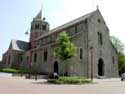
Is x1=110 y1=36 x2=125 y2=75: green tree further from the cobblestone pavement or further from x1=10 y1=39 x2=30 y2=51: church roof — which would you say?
the cobblestone pavement

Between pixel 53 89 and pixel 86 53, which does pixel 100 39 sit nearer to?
pixel 86 53

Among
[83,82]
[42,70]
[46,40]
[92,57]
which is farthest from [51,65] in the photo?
[83,82]

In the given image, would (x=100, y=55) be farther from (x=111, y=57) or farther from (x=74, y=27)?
(x=74, y=27)

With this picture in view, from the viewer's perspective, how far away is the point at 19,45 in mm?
58531

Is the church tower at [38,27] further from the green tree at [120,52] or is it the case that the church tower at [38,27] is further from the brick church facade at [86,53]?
the green tree at [120,52]

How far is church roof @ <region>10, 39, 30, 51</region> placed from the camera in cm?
5636

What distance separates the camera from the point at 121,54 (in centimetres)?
6291

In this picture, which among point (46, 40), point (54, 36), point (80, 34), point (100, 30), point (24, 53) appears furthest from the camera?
point (24, 53)

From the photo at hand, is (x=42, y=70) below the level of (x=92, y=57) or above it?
below

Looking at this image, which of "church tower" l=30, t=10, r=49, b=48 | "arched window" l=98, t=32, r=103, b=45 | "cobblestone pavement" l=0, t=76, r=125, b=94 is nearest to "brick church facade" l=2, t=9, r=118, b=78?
"arched window" l=98, t=32, r=103, b=45

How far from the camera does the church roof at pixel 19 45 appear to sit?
56362 millimetres

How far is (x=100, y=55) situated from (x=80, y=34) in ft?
24.5

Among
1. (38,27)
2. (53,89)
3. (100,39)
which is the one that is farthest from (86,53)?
(38,27)

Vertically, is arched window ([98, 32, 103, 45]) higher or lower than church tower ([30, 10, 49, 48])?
lower
